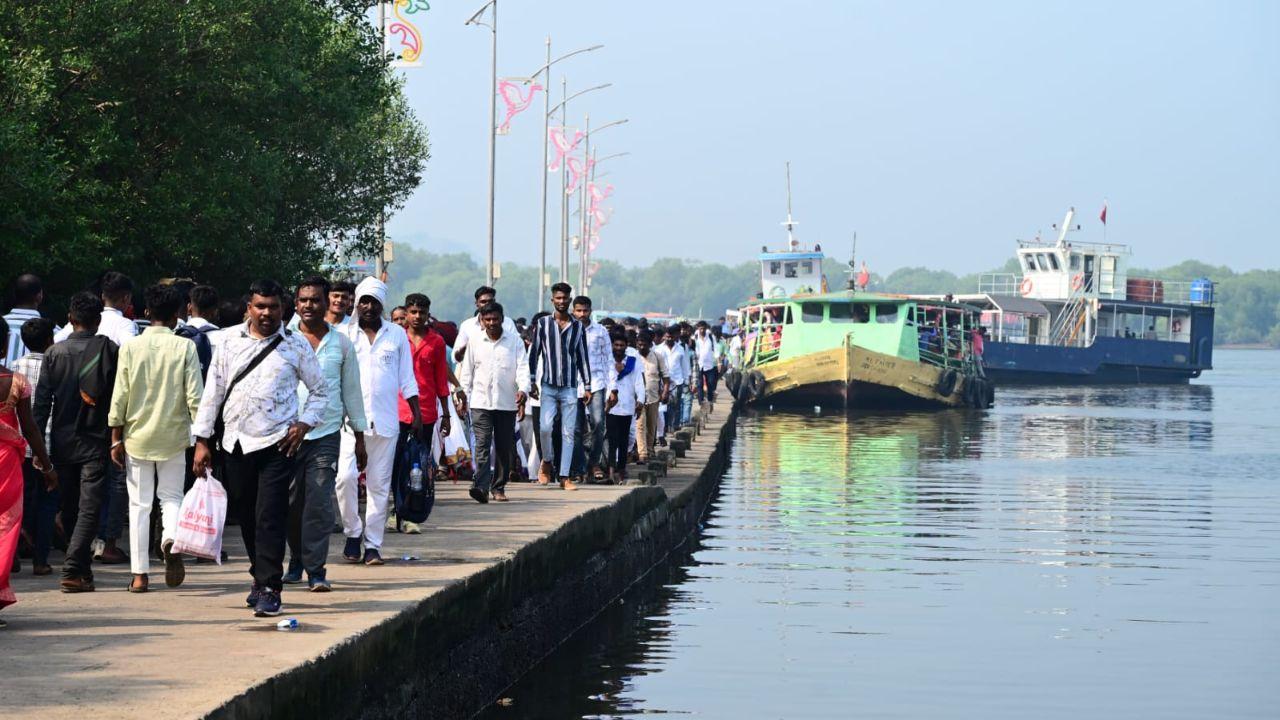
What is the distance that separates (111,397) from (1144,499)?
1650 centimetres

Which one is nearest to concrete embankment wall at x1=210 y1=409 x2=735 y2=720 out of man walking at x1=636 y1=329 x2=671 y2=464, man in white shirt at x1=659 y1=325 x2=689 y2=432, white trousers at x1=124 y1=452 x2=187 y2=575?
white trousers at x1=124 y1=452 x2=187 y2=575

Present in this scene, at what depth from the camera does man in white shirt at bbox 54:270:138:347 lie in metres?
9.51

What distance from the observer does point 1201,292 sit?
80.9 meters

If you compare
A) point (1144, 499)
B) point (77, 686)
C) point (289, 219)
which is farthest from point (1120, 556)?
point (289, 219)

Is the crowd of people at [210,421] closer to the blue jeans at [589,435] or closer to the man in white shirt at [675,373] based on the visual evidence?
the blue jeans at [589,435]

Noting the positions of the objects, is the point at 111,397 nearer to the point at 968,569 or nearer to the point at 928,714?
the point at 928,714

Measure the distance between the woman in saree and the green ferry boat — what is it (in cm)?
3674

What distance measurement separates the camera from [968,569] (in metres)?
14.8

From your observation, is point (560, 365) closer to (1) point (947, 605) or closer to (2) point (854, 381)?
(1) point (947, 605)

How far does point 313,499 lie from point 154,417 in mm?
855

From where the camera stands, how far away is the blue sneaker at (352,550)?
9.98 meters

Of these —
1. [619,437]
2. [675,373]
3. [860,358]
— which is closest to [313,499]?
[619,437]

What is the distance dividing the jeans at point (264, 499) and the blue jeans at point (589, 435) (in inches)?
270

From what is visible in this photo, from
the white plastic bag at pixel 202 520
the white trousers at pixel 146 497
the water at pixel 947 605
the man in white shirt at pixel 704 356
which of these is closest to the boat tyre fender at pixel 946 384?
the man in white shirt at pixel 704 356
